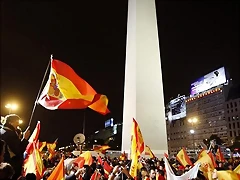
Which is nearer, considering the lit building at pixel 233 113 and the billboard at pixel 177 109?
the lit building at pixel 233 113

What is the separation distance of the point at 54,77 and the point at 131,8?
35.9 feet

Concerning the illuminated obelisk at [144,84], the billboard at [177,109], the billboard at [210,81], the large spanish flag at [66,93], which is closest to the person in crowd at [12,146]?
the large spanish flag at [66,93]

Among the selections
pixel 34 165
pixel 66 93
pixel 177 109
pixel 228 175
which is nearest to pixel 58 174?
pixel 34 165

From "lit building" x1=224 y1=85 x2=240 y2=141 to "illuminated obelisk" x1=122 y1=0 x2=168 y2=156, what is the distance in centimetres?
5306

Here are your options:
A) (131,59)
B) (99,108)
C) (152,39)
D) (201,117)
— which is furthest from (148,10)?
(201,117)

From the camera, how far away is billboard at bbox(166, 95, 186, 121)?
75.9 m

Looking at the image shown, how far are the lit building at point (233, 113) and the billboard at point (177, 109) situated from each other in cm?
1150

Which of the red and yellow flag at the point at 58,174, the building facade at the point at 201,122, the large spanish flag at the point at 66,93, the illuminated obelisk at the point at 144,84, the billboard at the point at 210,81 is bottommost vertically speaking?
the red and yellow flag at the point at 58,174

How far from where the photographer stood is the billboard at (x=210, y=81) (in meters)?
51.4

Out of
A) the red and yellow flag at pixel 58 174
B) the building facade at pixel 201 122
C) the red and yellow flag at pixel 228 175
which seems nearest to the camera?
the red and yellow flag at pixel 228 175

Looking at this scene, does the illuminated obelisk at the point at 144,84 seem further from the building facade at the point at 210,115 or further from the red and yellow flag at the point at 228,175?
the building facade at the point at 210,115

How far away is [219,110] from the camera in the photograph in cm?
6981

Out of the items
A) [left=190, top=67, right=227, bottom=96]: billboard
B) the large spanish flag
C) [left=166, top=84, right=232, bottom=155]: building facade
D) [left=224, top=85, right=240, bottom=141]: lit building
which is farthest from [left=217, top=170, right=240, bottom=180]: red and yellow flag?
[left=224, top=85, right=240, bottom=141]: lit building

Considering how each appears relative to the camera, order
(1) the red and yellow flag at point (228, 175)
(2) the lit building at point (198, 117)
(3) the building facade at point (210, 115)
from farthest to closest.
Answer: (3) the building facade at point (210, 115) → (2) the lit building at point (198, 117) → (1) the red and yellow flag at point (228, 175)
